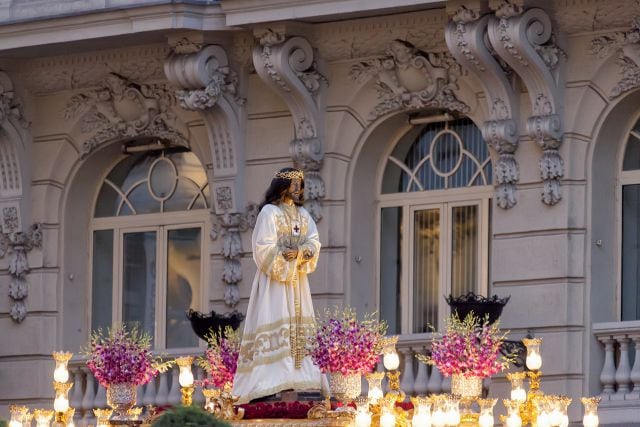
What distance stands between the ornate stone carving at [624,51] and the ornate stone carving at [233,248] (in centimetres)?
446

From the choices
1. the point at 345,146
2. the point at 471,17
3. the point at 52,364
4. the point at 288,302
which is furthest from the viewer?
the point at 52,364

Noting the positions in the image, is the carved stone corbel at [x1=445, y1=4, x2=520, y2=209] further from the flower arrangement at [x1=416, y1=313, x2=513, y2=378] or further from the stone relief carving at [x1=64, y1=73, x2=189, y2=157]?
the stone relief carving at [x1=64, y1=73, x2=189, y2=157]

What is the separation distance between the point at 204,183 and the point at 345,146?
7.29 feet

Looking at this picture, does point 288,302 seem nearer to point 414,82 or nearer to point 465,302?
point 465,302

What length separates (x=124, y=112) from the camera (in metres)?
29.5

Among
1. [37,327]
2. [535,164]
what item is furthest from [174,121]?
[535,164]

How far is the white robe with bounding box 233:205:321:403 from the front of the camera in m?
23.9

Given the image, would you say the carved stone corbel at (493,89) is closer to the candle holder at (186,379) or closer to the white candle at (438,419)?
the candle holder at (186,379)

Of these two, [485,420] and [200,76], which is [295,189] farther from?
[200,76]

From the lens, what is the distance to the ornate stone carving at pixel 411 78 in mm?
26906

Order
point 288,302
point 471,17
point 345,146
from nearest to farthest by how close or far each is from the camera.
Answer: point 288,302 → point 471,17 → point 345,146

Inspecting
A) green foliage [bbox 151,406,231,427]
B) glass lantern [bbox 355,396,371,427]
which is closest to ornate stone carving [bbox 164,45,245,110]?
glass lantern [bbox 355,396,371,427]

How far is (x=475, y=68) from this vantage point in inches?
1027

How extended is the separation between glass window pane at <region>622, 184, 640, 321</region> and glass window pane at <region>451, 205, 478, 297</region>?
5.82 feet
